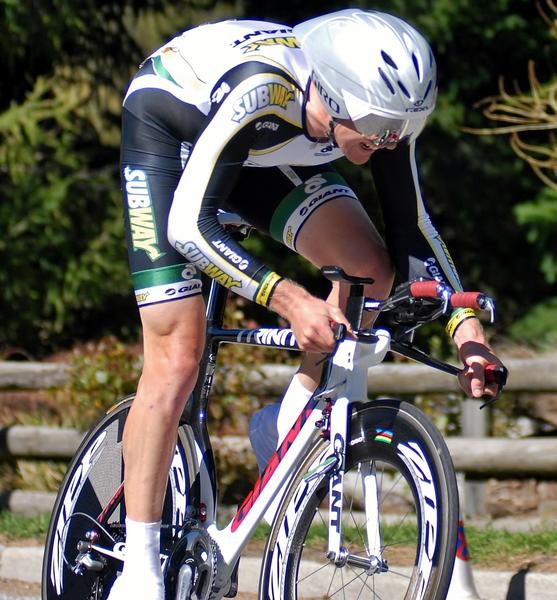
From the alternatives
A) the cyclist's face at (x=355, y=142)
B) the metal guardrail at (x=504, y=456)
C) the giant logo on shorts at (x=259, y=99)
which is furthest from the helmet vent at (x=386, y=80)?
the metal guardrail at (x=504, y=456)

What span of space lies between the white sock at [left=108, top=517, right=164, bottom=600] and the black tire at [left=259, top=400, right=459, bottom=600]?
13.4 inches

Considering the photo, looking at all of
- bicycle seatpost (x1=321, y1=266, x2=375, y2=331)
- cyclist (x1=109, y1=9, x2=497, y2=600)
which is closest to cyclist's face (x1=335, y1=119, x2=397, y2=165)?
cyclist (x1=109, y1=9, x2=497, y2=600)

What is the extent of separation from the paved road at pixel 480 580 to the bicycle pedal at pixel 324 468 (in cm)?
105

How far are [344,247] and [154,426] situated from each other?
2.63 feet

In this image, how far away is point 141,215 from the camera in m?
3.67

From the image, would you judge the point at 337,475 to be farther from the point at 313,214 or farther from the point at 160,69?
the point at 160,69

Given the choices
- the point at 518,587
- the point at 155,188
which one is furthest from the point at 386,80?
the point at 518,587

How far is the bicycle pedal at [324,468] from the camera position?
3.42m

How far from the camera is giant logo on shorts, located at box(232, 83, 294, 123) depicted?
3.35 meters

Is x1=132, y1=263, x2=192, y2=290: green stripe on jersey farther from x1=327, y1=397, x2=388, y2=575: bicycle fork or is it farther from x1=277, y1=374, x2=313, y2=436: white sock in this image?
x1=327, y1=397, x2=388, y2=575: bicycle fork

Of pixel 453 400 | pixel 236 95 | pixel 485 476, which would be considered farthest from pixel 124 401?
pixel 453 400

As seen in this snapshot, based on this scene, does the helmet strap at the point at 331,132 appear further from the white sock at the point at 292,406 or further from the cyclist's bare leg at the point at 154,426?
the white sock at the point at 292,406

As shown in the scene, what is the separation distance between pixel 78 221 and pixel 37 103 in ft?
3.33

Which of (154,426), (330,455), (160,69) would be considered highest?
(160,69)
